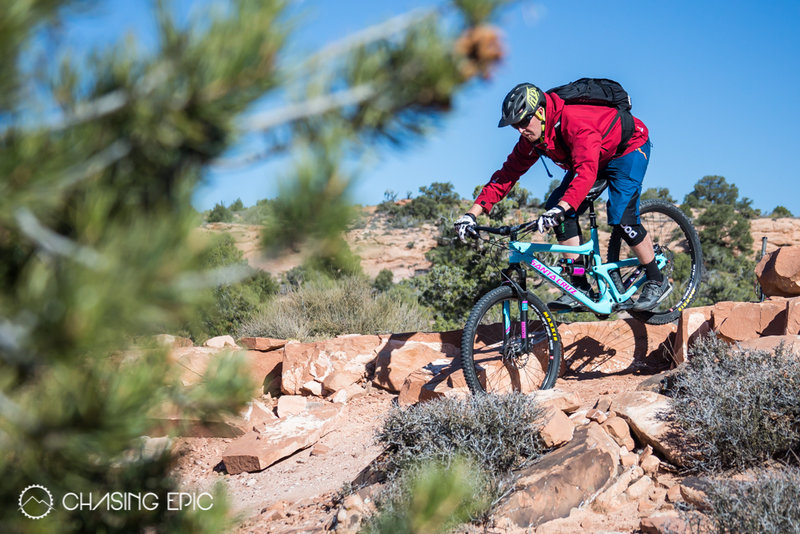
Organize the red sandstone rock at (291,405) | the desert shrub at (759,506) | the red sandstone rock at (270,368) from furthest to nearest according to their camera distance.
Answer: the red sandstone rock at (270,368), the red sandstone rock at (291,405), the desert shrub at (759,506)

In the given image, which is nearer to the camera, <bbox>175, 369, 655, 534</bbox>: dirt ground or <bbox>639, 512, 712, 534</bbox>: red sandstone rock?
<bbox>639, 512, 712, 534</bbox>: red sandstone rock

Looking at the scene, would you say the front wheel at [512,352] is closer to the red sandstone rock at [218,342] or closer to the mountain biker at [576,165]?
the mountain biker at [576,165]

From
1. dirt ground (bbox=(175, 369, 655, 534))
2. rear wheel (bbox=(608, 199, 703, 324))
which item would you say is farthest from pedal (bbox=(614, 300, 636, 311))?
dirt ground (bbox=(175, 369, 655, 534))

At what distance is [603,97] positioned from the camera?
15.9 feet

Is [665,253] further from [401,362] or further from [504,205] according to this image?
[504,205]

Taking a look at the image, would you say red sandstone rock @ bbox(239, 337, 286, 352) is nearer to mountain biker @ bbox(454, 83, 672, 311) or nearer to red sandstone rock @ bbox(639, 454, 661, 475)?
mountain biker @ bbox(454, 83, 672, 311)

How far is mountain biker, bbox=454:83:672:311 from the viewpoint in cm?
455

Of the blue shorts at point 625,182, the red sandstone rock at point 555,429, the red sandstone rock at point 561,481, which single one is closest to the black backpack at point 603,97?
the blue shorts at point 625,182

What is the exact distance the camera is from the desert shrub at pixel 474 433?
3.70 m

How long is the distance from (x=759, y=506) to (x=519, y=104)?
295 centimetres

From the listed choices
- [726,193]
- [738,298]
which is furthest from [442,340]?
[726,193]

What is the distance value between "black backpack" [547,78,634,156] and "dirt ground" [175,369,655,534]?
2105 millimetres

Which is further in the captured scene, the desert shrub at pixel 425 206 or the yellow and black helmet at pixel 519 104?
the desert shrub at pixel 425 206

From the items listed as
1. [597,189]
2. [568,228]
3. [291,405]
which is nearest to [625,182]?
[597,189]
